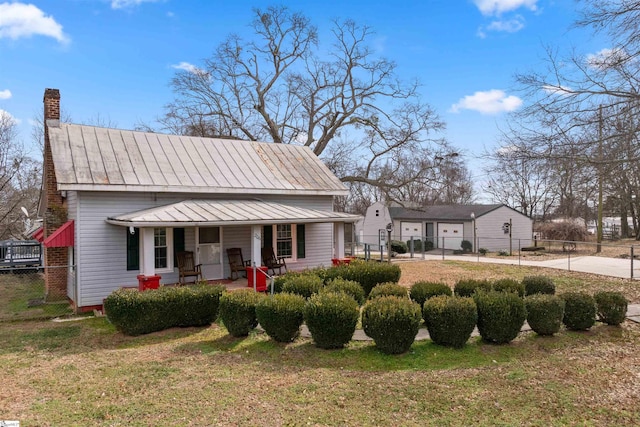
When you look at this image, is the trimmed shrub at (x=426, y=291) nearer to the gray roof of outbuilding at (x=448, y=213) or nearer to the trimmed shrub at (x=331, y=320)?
the trimmed shrub at (x=331, y=320)

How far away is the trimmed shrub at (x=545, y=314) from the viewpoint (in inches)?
311

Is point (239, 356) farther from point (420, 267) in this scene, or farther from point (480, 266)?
point (480, 266)

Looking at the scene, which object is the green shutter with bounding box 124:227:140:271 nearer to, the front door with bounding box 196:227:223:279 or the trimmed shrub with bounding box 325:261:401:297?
the front door with bounding box 196:227:223:279

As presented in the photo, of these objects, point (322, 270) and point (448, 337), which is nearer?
point (448, 337)

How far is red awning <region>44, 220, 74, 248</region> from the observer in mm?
11531

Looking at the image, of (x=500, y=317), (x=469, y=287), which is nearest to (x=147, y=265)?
(x=469, y=287)

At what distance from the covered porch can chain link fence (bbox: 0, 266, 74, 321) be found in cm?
248

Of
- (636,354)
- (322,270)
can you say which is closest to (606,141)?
(636,354)

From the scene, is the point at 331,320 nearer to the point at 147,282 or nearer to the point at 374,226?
the point at 147,282

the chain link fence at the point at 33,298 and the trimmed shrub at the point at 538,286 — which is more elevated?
the trimmed shrub at the point at 538,286

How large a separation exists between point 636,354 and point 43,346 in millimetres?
10767

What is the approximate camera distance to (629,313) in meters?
10.0

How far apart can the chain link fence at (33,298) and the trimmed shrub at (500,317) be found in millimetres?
9580

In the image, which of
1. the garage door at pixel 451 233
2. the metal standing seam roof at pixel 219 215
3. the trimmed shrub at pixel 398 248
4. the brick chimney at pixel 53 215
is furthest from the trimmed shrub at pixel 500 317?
the garage door at pixel 451 233
